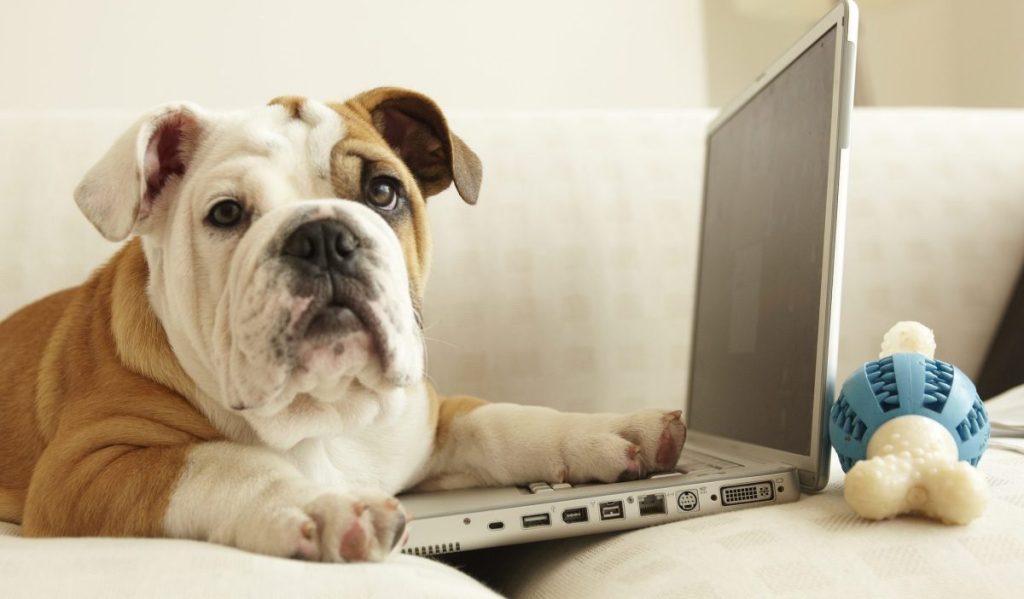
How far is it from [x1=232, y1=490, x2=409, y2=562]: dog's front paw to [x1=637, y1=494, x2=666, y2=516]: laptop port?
1.21 feet

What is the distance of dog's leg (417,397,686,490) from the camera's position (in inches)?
53.4

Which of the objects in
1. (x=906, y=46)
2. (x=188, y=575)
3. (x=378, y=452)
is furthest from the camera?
(x=906, y=46)

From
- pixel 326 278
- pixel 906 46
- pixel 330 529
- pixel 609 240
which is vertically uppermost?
pixel 906 46

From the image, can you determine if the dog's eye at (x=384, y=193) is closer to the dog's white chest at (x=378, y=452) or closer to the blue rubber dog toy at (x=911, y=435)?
the dog's white chest at (x=378, y=452)

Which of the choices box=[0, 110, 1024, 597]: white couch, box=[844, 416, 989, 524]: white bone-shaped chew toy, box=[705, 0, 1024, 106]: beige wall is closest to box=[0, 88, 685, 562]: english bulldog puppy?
box=[844, 416, 989, 524]: white bone-shaped chew toy

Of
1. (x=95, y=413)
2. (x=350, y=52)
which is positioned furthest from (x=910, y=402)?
(x=350, y=52)

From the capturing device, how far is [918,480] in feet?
3.31

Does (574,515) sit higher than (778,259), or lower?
lower

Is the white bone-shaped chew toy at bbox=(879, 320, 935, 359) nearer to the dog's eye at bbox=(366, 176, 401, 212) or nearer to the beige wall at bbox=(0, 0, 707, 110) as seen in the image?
the dog's eye at bbox=(366, 176, 401, 212)

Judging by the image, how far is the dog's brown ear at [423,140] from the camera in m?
1.50

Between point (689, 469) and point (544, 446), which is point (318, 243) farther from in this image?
point (689, 469)

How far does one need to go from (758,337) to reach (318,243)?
92 centimetres

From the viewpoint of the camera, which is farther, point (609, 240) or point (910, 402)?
point (609, 240)

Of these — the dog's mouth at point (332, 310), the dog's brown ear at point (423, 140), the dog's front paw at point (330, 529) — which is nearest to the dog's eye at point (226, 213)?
the dog's mouth at point (332, 310)
